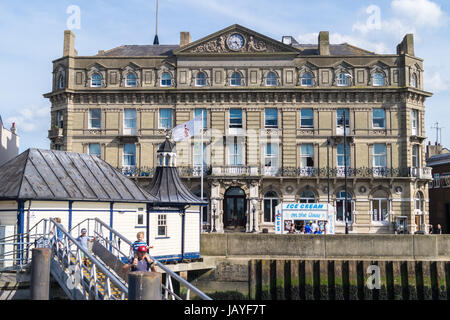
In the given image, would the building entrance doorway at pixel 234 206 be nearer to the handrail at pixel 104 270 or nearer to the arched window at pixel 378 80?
the arched window at pixel 378 80

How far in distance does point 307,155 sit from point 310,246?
1768 centimetres

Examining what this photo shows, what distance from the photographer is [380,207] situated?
48.0 meters

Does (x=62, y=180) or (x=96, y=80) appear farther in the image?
(x=96, y=80)

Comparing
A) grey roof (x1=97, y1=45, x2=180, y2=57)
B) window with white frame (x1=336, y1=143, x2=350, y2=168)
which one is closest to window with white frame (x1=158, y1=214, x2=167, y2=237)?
window with white frame (x1=336, y1=143, x2=350, y2=168)

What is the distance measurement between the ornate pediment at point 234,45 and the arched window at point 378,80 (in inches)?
270

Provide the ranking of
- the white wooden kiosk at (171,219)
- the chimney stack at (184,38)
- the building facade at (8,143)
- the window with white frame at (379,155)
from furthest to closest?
the chimney stack at (184,38) < the window with white frame at (379,155) < the building facade at (8,143) < the white wooden kiosk at (171,219)

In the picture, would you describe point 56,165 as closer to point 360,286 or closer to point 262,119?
point 360,286

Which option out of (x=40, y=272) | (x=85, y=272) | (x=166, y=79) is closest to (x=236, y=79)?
(x=166, y=79)

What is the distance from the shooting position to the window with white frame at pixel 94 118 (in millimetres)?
49906

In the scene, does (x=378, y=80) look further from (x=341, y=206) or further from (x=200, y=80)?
(x=200, y=80)

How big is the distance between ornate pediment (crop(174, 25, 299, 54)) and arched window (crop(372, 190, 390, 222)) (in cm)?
1362

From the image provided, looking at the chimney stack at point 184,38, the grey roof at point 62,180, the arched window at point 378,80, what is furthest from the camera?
the chimney stack at point 184,38

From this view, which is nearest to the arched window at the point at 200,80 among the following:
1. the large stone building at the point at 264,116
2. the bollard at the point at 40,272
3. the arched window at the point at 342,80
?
the large stone building at the point at 264,116
